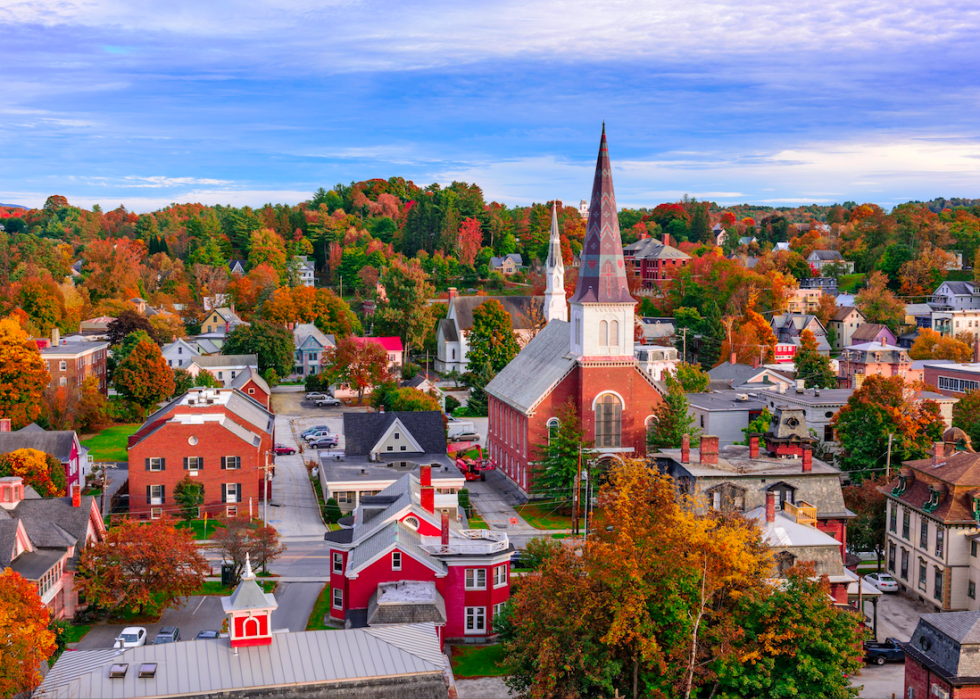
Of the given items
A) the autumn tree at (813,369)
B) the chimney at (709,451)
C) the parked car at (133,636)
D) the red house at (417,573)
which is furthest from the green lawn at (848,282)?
the parked car at (133,636)

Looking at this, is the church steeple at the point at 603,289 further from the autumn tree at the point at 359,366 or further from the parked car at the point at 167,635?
the autumn tree at the point at 359,366

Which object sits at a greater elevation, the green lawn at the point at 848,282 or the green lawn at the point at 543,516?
the green lawn at the point at 848,282

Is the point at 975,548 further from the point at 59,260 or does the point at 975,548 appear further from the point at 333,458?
the point at 59,260

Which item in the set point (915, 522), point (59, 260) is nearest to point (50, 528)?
point (915, 522)

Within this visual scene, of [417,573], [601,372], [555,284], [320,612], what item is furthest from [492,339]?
[417,573]

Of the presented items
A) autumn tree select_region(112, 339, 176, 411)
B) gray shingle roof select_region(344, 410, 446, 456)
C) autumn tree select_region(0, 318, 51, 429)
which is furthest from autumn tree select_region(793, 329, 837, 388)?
autumn tree select_region(0, 318, 51, 429)

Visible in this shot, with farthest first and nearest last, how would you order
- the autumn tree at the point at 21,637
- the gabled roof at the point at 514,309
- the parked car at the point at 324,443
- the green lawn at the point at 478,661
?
the gabled roof at the point at 514,309, the parked car at the point at 324,443, the green lawn at the point at 478,661, the autumn tree at the point at 21,637

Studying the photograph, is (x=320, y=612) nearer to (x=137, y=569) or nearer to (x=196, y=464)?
(x=137, y=569)
